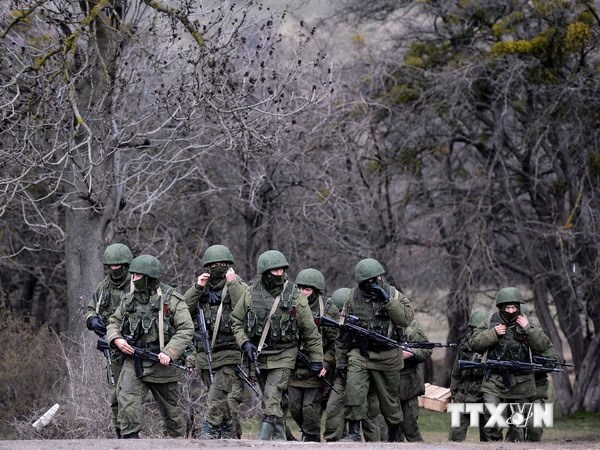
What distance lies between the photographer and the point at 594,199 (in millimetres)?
23125

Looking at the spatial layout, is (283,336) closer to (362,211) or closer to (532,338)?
(532,338)

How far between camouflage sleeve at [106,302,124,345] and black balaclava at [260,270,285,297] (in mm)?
1466

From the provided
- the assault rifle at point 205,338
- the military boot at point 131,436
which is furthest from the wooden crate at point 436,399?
the military boot at point 131,436

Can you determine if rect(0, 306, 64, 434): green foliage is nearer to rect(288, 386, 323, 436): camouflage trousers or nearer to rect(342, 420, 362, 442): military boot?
rect(288, 386, 323, 436): camouflage trousers

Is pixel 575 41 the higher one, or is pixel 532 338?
pixel 575 41

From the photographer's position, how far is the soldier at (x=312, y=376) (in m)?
13.4

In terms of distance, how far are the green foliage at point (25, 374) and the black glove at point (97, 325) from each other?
4.43 metres

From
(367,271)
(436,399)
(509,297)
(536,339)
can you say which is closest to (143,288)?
(367,271)

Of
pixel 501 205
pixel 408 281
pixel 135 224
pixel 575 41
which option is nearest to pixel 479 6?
pixel 575 41

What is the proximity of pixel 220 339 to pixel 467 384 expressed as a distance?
3286 millimetres

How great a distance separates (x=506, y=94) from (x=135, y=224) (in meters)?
7.20

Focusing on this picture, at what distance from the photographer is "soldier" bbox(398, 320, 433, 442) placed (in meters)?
14.3

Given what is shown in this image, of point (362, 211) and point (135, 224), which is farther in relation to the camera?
point (362, 211)

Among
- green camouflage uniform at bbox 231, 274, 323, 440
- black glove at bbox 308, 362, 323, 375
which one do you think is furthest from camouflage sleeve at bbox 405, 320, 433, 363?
green camouflage uniform at bbox 231, 274, 323, 440
